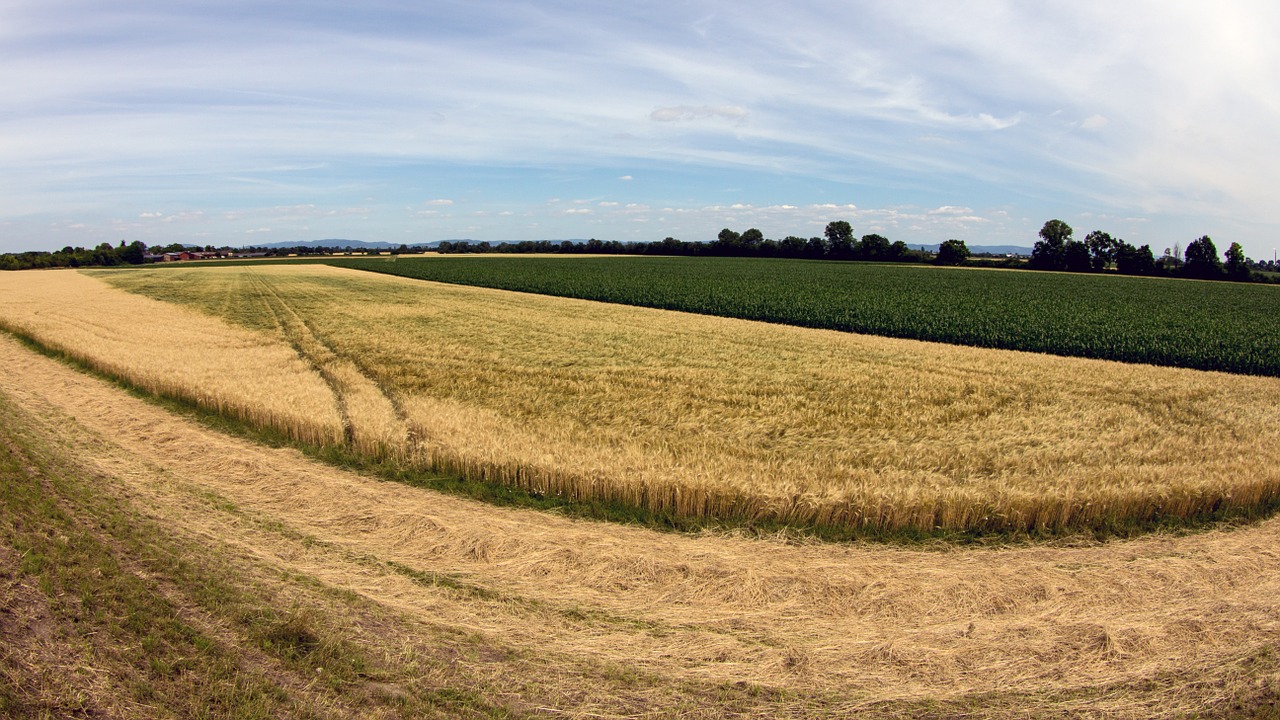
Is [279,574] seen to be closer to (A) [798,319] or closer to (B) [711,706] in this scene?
(B) [711,706]

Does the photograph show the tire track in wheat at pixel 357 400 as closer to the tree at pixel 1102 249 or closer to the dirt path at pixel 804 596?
the dirt path at pixel 804 596

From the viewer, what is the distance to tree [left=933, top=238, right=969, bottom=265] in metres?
103

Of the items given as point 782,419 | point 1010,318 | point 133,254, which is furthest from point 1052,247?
point 133,254

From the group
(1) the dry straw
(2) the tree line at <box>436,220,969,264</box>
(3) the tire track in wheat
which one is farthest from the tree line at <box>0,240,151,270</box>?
(3) the tire track in wheat

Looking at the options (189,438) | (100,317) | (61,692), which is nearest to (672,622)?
(61,692)

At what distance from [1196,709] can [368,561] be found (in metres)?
7.47

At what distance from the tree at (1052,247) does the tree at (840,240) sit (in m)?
30.7

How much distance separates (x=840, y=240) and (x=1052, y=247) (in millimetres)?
35707

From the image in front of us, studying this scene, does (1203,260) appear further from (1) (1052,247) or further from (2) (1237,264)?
(1) (1052,247)

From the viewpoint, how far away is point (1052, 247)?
320 ft

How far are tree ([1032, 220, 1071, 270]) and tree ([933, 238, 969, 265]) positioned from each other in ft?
31.5

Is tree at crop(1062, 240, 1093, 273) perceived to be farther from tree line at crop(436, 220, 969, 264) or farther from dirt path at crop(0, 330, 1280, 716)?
dirt path at crop(0, 330, 1280, 716)

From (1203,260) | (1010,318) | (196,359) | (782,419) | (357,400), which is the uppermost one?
(1203,260)

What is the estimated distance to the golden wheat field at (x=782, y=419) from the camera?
8.35 meters
